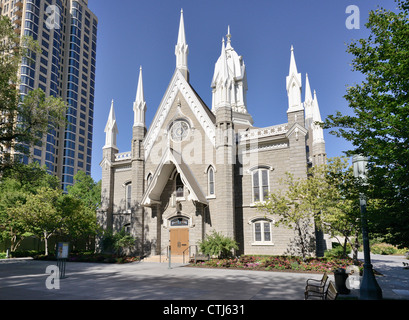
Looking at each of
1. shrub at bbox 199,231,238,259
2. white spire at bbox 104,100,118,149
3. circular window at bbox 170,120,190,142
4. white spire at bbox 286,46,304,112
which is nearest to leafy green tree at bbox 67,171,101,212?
white spire at bbox 104,100,118,149

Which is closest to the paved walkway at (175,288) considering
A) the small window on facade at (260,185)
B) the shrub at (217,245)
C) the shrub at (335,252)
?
the shrub at (217,245)

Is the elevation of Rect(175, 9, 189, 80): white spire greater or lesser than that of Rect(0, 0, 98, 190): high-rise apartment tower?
lesser

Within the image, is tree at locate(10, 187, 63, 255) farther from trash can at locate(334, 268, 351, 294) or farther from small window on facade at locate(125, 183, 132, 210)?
trash can at locate(334, 268, 351, 294)

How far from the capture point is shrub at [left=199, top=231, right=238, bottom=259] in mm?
20516

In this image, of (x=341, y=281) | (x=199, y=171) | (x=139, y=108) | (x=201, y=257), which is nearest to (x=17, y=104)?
(x=139, y=108)

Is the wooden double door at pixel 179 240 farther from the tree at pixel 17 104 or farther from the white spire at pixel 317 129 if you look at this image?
the white spire at pixel 317 129

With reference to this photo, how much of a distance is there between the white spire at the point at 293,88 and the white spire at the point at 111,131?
56.2 ft

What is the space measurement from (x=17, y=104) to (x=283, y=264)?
18.8 metres

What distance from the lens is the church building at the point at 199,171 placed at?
74.1 feet

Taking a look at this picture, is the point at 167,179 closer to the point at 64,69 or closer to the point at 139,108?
the point at 139,108

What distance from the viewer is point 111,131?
30281 millimetres

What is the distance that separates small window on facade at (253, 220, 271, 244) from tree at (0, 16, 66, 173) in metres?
15.5

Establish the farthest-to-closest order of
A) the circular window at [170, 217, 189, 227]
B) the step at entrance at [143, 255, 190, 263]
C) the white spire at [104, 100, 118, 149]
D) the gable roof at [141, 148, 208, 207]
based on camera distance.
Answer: the white spire at [104, 100, 118, 149]
the circular window at [170, 217, 189, 227]
the step at entrance at [143, 255, 190, 263]
the gable roof at [141, 148, 208, 207]
